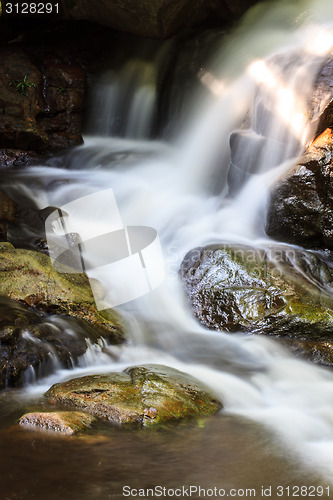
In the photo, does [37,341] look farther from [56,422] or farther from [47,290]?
[56,422]

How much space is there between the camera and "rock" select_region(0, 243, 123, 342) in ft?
14.2

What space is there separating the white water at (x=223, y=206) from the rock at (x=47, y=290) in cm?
35

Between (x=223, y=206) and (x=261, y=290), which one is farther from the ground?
(x=223, y=206)

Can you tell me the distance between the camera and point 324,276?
538 cm

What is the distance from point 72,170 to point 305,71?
15.5 ft

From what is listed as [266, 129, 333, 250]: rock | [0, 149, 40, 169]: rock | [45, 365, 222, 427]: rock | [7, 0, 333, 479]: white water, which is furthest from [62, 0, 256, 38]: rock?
[45, 365, 222, 427]: rock

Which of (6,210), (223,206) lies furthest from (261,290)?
(6,210)

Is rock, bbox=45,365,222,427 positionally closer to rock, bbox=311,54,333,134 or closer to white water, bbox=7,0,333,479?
white water, bbox=7,0,333,479

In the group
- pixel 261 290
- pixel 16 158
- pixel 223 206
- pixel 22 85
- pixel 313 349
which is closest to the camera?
pixel 313 349

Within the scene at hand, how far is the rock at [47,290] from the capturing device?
434 cm

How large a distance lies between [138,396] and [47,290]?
1787mm

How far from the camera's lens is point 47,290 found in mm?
4445

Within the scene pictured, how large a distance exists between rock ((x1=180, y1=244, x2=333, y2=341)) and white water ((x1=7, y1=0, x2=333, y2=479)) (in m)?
0.20

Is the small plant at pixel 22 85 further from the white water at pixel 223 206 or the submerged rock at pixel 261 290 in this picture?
the submerged rock at pixel 261 290
